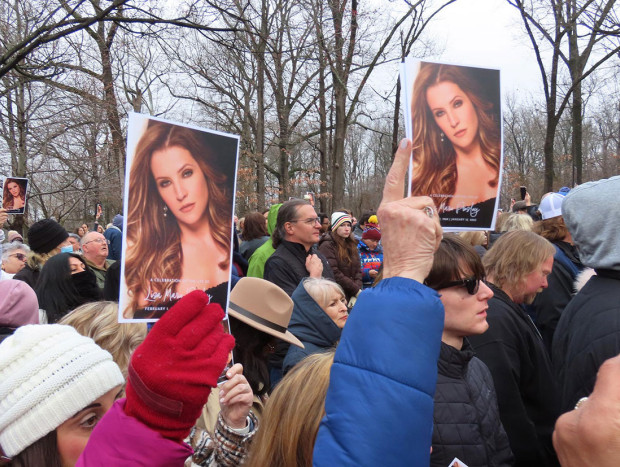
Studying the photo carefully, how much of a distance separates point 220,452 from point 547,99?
15505mm

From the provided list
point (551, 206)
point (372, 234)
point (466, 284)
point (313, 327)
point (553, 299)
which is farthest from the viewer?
point (372, 234)

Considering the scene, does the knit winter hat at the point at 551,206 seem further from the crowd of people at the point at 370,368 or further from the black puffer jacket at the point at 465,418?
the black puffer jacket at the point at 465,418

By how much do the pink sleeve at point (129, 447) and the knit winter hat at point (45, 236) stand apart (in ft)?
15.7

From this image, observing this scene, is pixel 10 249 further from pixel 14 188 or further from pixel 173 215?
pixel 173 215

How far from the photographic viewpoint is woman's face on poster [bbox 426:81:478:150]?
267cm

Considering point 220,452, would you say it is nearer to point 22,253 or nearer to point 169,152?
point 169,152

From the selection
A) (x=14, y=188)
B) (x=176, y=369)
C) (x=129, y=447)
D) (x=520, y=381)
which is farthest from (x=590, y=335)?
(x=14, y=188)

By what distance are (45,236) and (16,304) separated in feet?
9.47

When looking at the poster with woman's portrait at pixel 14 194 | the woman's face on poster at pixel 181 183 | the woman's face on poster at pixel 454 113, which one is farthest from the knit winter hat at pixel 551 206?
the poster with woman's portrait at pixel 14 194

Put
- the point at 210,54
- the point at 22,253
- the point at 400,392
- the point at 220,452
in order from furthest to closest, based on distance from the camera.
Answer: the point at 210,54
the point at 22,253
the point at 220,452
the point at 400,392

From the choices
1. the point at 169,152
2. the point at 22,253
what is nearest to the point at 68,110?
the point at 22,253

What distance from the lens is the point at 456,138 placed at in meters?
2.72

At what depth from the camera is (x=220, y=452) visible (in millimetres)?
2012

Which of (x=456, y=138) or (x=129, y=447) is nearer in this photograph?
(x=129, y=447)
